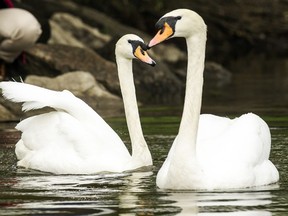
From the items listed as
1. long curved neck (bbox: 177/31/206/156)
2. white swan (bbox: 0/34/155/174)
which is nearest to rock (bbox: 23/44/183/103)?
white swan (bbox: 0/34/155/174)

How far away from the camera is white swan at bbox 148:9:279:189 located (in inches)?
375

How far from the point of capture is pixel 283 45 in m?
34.7

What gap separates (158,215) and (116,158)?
10.5ft

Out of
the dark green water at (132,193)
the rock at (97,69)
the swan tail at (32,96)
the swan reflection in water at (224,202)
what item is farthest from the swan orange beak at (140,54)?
the rock at (97,69)

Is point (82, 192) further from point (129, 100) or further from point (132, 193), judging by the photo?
point (129, 100)

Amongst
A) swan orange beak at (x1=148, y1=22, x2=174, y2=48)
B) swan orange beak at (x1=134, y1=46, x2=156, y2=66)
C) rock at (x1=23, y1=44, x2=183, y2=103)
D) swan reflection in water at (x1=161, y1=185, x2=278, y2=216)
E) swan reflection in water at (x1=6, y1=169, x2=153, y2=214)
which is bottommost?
swan reflection in water at (x1=161, y1=185, x2=278, y2=216)

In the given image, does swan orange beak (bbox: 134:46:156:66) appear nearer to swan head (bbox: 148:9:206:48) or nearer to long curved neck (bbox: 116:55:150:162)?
long curved neck (bbox: 116:55:150:162)

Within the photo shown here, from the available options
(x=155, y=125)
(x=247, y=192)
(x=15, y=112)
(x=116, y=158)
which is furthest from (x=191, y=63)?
(x=15, y=112)

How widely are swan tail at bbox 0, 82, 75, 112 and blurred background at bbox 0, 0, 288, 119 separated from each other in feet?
13.6

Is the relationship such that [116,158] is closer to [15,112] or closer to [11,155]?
[11,155]

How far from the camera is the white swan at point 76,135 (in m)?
11.5

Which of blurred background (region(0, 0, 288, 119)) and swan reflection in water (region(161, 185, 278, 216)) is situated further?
blurred background (region(0, 0, 288, 119))

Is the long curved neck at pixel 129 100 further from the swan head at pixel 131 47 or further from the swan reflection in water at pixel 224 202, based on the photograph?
the swan reflection in water at pixel 224 202

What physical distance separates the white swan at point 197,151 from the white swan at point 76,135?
58.8 inches
